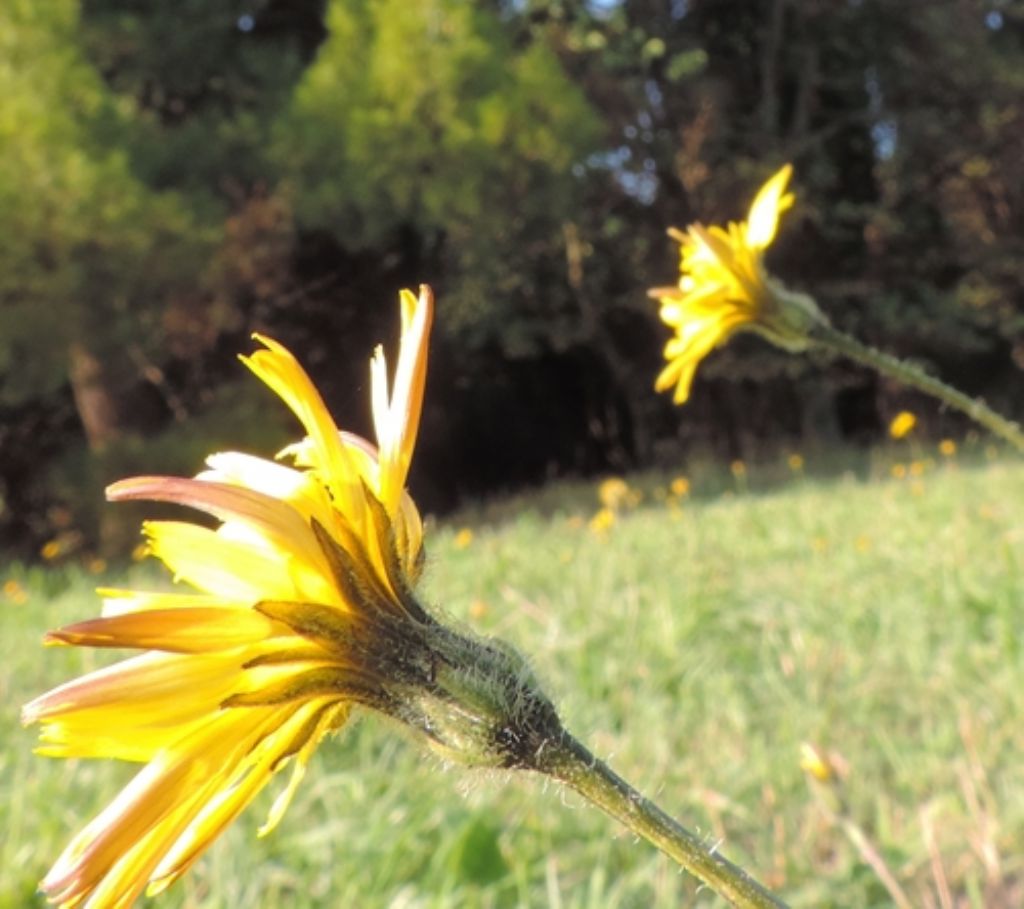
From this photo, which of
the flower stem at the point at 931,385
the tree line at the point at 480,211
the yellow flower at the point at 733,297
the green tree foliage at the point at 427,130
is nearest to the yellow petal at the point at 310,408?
the flower stem at the point at 931,385

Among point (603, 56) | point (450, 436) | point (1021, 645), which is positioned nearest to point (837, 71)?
point (603, 56)

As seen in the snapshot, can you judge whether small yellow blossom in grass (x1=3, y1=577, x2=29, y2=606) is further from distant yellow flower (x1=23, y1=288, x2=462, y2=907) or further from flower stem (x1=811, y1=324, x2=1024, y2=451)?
distant yellow flower (x1=23, y1=288, x2=462, y2=907)

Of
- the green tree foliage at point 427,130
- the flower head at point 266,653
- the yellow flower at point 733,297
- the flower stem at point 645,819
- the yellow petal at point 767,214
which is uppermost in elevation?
the flower head at point 266,653

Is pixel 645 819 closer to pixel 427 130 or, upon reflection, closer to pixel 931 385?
pixel 931 385

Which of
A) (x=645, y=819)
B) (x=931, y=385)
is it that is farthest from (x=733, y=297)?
(x=645, y=819)

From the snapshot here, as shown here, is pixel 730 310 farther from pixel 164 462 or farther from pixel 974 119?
pixel 974 119

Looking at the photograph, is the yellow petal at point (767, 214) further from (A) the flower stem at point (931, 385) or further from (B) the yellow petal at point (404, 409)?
(B) the yellow petal at point (404, 409)
